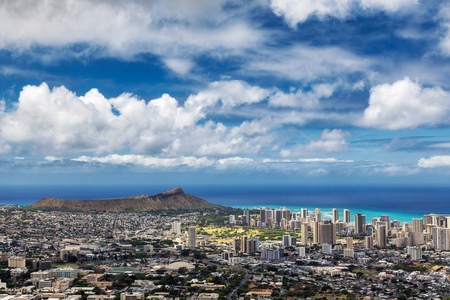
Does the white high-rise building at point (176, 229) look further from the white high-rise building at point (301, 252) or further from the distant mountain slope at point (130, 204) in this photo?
the distant mountain slope at point (130, 204)

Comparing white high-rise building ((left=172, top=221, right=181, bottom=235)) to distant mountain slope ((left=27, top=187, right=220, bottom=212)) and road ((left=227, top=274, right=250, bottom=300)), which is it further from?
road ((left=227, top=274, right=250, bottom=300))

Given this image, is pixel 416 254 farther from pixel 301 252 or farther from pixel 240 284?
pixel 240 284

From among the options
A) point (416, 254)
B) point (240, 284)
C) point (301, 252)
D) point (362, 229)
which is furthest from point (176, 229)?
point (416, 254)

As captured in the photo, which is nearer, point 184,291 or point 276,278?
point 184,291

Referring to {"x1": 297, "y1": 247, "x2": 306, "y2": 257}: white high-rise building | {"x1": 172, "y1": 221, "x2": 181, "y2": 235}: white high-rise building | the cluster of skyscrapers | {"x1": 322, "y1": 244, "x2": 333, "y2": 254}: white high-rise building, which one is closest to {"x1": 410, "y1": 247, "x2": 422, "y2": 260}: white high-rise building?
the cluster of skyscrapers

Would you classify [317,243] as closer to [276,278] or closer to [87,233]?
[276,278]

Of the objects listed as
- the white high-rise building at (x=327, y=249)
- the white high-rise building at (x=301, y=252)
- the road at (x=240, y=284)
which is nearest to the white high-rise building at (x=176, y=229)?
the white high-rise building at (x=301, y=252)

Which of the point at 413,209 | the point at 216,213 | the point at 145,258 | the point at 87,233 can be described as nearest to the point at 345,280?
the point at 145,258

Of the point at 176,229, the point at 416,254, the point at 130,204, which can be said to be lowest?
the point at 416,254
